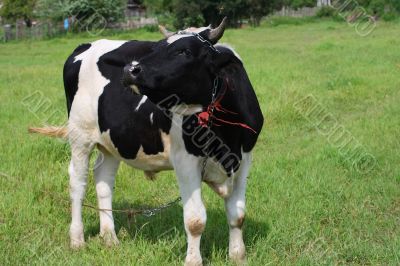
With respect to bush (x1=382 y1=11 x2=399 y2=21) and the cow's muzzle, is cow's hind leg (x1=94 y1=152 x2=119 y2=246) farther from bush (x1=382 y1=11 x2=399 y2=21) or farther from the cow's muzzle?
bush (x1=382 y1=11 x2=399 y2=21)

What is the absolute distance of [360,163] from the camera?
229 inches

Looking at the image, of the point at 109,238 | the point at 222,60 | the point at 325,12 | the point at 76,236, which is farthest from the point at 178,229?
the point at 325,12

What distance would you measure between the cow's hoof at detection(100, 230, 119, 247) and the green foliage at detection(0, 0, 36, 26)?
39800mm

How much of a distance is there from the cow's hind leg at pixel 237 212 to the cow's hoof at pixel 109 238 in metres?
0.94

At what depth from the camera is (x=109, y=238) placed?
4.33 metres

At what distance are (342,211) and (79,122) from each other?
7.26 ft

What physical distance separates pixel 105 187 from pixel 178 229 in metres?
0.66

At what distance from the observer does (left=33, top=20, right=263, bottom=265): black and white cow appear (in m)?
3.00

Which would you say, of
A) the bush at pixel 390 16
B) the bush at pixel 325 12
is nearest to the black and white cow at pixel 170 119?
the bush at pixel 390 16

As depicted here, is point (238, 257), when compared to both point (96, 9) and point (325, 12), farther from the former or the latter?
point (325, 12)

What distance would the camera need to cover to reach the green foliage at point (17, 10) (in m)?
41.9

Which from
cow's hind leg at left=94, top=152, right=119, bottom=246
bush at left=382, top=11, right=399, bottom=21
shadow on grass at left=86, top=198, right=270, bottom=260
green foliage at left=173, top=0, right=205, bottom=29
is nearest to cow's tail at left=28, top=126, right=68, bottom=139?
cow's hind leg at left=94, top=152, right=119, bottom=246

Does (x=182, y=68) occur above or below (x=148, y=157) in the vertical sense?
above

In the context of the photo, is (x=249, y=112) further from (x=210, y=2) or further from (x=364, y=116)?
(x=210, y=2)
